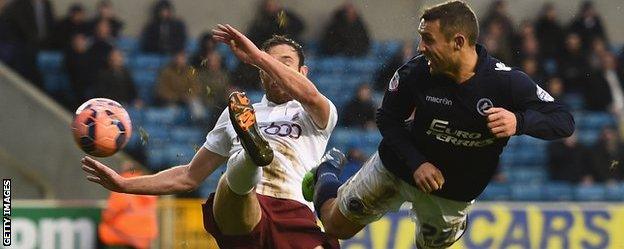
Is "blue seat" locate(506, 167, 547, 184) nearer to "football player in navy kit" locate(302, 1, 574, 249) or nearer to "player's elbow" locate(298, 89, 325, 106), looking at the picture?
"football player in navy kit" locate(302, 1, 574, 249)

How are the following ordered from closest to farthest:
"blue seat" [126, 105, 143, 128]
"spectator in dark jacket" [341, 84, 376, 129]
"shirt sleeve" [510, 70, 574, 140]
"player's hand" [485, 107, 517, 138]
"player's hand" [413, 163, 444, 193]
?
"player's hand" [485, 107, 517, 138]
"shirt sleeve" [510, 70, 574, 140]
"player's hand" [413, 163, 444, 193]
"spectator in dark jacket" [341, 84, 376, 129]
"blue seat" [126, 105, 143, 128]

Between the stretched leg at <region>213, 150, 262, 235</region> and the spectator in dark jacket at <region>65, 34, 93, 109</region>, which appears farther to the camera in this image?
the spectator in dark jacket at <region>65, 34, 93, 109</region>

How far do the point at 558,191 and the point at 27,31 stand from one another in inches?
237

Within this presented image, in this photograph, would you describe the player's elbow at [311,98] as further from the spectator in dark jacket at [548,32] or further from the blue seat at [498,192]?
the blue seat at [498,192]

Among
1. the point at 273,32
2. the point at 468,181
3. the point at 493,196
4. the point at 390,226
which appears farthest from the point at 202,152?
the point at 493,196

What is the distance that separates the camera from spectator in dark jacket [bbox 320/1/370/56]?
12.8m

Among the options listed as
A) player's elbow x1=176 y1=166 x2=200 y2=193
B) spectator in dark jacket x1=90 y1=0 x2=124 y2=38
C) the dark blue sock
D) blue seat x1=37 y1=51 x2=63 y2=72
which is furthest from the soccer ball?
blue seat x1=37 y1=51 x2=63 y2=72

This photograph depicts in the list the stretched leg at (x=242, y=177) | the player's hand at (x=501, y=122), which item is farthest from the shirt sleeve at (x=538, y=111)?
the stretched leg at (x=242, y=177)

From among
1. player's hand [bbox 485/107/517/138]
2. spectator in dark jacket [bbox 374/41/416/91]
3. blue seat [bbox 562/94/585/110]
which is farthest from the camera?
blue seat [bbox 562/94/585/110]

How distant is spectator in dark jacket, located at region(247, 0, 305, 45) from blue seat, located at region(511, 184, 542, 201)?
10.5ft

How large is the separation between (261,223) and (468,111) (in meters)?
1.41

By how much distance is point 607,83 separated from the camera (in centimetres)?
1491

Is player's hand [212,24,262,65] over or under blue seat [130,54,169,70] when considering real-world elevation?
over

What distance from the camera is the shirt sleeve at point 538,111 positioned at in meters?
6.95
